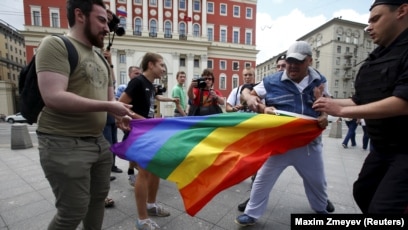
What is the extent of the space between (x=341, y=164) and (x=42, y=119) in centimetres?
635

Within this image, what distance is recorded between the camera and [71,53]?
1.57 meters

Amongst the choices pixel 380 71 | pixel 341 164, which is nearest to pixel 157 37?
pixel 341 164

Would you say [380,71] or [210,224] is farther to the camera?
[210,224]

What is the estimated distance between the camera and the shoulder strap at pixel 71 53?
1.56 meters

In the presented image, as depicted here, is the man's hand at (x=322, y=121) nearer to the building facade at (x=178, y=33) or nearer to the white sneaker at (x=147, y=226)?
the white sneaker at (x=147, y=226)

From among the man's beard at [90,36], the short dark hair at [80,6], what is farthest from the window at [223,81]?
the short dark hair at [80,6]

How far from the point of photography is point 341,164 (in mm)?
5664

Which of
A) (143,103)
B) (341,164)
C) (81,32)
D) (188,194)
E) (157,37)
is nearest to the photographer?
(81,32)

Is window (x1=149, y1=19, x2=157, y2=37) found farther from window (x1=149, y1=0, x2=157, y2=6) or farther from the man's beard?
the man's beard

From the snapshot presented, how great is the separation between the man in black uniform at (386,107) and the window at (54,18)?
45828mm

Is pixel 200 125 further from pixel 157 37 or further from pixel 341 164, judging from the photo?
pixel 157 37

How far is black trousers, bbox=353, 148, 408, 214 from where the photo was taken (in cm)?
154

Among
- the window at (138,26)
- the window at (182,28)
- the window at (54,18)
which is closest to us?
the window at (54,18)

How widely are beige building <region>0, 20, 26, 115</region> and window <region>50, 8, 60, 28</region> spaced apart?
5173 mm
